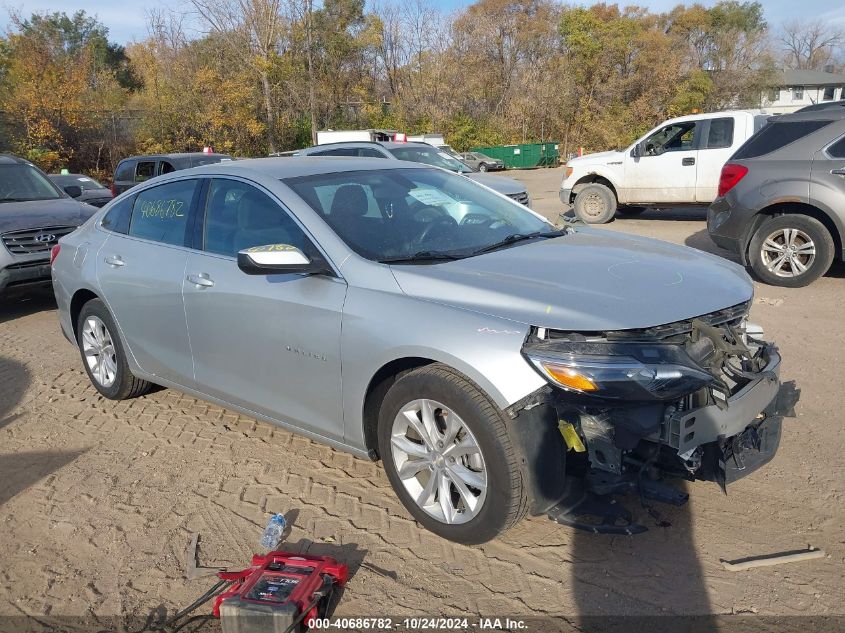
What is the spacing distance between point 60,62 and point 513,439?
33.1 meters

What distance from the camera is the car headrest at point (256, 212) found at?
151 inches

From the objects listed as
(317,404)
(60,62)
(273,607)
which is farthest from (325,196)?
(60,62)

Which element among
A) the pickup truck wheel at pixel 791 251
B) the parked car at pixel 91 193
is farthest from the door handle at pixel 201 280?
the parked car at pixel 91 193

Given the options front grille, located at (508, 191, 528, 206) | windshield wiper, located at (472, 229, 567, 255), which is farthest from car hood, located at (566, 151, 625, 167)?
windshield wiper, located at (472, 229, 567, 255)

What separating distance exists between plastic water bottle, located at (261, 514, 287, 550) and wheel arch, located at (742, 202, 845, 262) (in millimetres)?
6358

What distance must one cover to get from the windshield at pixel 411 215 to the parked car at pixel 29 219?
5.29m

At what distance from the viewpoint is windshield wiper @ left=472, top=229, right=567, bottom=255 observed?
3.76 m

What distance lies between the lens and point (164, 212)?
459cm

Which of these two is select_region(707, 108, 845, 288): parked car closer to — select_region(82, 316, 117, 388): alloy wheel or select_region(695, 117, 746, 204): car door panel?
select_region(695, 117, 746, 204): car door panel

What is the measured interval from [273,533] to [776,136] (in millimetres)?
7154

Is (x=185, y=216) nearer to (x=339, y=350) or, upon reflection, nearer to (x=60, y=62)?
(x=339, y=350)

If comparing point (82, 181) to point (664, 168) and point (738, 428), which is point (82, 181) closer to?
point (664, 168)

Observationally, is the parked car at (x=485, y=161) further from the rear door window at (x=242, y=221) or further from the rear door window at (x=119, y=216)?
the rear door window at (x=242, y=221)

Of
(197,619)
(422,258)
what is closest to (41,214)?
(422,258)
